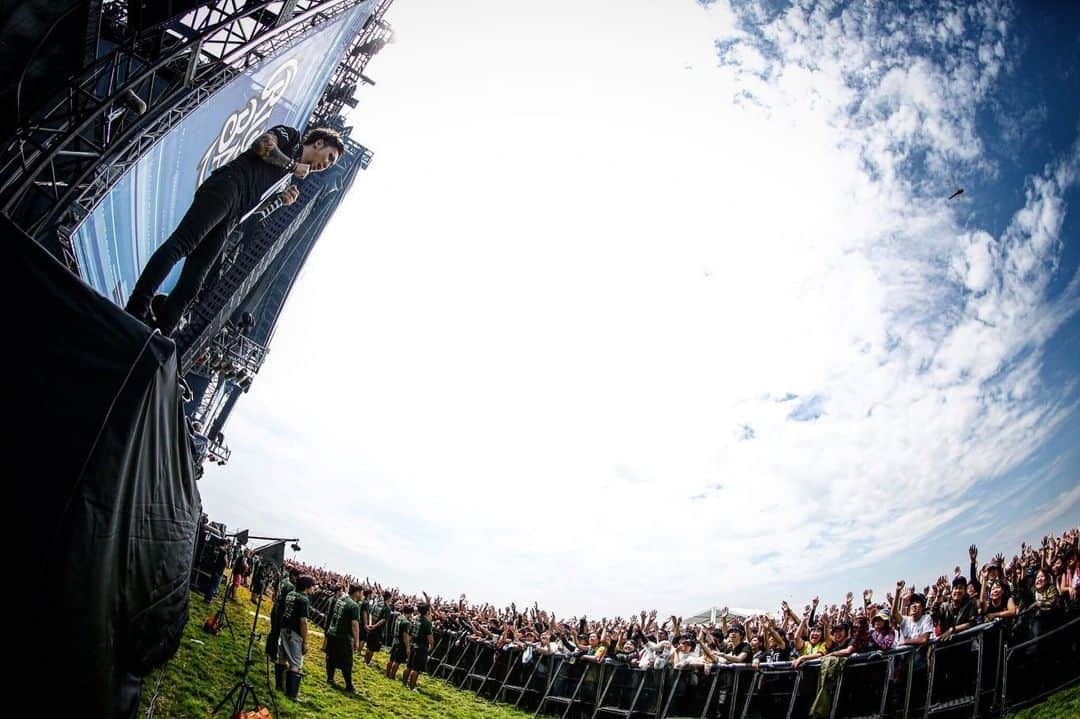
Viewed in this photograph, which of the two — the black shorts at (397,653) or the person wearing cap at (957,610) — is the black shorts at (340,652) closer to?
the black shorts at (397,653)

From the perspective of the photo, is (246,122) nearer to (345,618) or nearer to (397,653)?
(345,618)

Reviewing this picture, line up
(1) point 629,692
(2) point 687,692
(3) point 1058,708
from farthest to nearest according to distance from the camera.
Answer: (1) point 629,692
(2) point 687,692
(3) point 1058,708

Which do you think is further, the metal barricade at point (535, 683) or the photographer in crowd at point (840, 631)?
the metal barricade at point (535, 683)

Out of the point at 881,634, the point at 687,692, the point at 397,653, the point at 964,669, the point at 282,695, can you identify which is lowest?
the point at 282,695

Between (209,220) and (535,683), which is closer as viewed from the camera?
(209,220)

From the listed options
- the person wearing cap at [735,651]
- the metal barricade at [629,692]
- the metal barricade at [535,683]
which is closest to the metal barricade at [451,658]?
the metal barricade at [535,683]

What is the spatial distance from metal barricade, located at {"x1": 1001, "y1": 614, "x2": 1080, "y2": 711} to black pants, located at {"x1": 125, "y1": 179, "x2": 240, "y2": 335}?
984cm

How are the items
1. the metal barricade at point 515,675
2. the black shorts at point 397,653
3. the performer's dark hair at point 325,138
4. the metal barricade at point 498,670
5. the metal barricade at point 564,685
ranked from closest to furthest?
1. the performer's dark hair at point 325,138
2. the metal barricade at point 564,685
3. the black shorts at point 397,653
4. the metal barricade at point 515,675
5. the metal barricade at point 498,670

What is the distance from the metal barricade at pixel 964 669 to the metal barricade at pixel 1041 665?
0.50 ft

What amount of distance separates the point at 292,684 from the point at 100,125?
9253 millimetres

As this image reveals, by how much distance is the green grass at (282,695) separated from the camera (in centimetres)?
623

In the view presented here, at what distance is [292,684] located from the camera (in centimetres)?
796

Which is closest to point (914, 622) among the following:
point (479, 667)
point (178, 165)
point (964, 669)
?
point (964, 669)

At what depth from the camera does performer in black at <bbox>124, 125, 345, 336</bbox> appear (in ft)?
7.14
